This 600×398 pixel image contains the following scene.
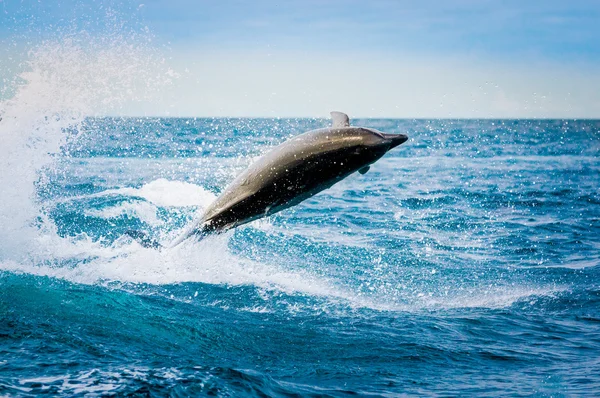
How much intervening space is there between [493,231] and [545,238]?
137 centimetres

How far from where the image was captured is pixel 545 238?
607 inches

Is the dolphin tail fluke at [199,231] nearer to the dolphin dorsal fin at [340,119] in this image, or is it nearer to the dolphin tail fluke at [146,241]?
the dolphin tail fluke at [146,241]

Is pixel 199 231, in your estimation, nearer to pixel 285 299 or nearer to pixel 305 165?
pixel 305 165

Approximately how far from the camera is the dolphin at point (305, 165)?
686 cm

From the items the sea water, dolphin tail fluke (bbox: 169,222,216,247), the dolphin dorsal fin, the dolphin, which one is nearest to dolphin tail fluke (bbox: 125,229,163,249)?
the sea water

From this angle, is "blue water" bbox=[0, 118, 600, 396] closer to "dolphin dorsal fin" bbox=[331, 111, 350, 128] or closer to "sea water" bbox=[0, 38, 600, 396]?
"sea water" bbox=[0, 38, 600, 396]

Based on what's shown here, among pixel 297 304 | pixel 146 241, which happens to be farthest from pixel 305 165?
pixel 146 241

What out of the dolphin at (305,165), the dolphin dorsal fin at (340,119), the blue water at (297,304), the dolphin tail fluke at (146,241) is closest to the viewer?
the blue water at (297,304)

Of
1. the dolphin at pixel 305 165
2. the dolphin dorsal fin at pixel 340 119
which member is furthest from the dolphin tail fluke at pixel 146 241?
the dolphin dorsal fin at pixel 340 119

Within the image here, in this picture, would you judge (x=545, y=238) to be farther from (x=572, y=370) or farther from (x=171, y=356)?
(x=171, y=356)

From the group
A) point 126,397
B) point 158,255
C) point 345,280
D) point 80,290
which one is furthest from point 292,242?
point 126,397

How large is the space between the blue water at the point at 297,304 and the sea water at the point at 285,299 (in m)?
0.03

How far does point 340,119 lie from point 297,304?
3057mm

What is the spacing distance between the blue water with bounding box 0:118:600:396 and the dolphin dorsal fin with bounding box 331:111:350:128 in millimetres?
1548
